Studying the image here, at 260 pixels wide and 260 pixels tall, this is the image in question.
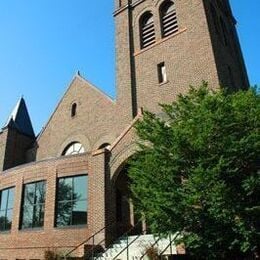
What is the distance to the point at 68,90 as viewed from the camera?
26.0 m

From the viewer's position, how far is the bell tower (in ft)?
62.8

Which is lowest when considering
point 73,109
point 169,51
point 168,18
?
point 73,109

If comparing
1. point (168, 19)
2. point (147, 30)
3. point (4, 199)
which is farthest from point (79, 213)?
point (168, 19)

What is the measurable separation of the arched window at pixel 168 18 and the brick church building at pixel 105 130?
0.20 ft

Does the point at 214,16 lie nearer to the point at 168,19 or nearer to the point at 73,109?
the point at 168,19

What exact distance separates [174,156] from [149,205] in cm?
173

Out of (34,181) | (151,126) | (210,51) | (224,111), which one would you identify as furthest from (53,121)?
(224,111)

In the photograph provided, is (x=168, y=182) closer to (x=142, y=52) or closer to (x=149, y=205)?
(x=149, y=205)

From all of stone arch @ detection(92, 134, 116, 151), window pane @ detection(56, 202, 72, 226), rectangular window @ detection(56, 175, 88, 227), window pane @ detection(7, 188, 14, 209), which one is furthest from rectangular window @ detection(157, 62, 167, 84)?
window pane @ detection(7, 188, 14, 209)

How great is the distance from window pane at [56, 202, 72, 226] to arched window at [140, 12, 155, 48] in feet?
36.9

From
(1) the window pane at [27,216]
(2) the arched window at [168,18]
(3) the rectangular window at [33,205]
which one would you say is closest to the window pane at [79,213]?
(3) the rectangular window at [33,205]

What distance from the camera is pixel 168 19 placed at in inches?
874

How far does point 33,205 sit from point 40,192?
0.78 m

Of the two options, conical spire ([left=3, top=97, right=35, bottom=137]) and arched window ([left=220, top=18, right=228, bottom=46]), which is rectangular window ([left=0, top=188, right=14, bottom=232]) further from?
arched window ([left=220, top=18, right=228, bottom=46])
